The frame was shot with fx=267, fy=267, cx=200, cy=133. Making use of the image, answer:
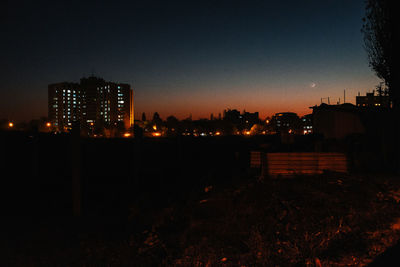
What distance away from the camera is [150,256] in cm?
427

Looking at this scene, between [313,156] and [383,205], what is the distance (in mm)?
3336

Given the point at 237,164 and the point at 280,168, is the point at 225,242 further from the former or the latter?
the point at 237,164

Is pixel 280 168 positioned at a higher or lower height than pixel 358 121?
lower

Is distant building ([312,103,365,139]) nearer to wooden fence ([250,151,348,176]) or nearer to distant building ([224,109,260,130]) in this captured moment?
wooden fence ([250,151,348,176])

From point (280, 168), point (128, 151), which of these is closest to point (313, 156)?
point (280, 168)

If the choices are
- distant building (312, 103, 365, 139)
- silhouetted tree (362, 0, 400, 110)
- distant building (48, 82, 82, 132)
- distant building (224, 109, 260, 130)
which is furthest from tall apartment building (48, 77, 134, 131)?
silhouetted tree (362, 0, 400, 110)

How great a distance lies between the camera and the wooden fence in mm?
9180

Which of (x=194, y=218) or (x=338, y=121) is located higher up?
(x=338, y=121)

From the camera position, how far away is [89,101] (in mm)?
137875

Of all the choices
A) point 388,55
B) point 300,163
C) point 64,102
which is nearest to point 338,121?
point 388,55

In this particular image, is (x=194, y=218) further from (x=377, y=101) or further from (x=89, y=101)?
(x=89, y=101)

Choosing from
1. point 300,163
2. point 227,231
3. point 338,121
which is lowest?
point 227,231

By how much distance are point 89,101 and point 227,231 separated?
479ft

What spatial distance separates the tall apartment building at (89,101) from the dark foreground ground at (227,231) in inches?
5256
